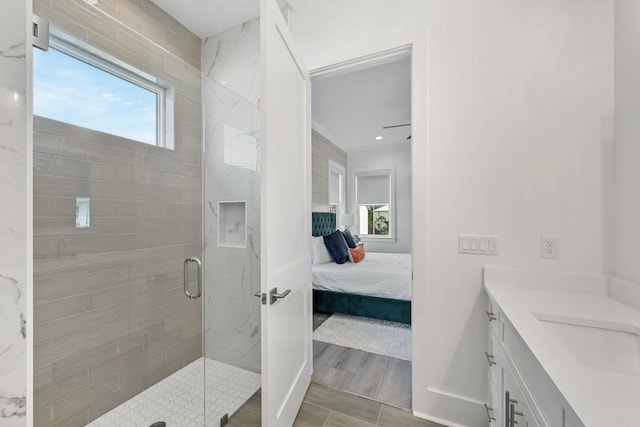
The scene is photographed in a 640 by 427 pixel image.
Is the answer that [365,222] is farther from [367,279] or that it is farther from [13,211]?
[13,211]

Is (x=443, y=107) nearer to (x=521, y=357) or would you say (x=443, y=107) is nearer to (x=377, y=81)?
(x=521, y=357)

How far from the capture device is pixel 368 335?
8.87 ft

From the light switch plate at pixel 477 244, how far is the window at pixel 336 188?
361 cm

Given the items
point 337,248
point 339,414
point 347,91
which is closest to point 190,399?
point 339,414

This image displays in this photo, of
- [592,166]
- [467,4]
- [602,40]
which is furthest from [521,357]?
[467,4]

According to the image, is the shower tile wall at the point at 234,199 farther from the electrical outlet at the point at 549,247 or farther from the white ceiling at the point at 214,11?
the electrical outlet at the point at 549,247

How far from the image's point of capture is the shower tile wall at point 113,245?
1394 millimetres

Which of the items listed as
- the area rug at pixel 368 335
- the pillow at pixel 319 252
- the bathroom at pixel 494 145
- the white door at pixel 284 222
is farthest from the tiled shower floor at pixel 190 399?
the pillow at pixel 319 252

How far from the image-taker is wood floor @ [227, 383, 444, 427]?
160 centimetres

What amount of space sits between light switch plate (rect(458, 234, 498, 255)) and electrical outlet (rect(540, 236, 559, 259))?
0.21 metres

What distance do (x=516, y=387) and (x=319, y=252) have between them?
2806 millimetres

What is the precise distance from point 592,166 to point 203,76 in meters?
2.65

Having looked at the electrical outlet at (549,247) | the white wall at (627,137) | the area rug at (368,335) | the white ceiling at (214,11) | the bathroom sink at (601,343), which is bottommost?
the area rug at (368,335)

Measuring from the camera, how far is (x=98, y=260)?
63.2 inches
